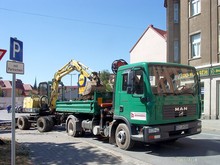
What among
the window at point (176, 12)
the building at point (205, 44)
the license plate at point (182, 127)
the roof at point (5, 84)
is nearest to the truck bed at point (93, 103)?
the license plate at point (182, 127)

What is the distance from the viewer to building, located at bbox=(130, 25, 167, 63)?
41.6m

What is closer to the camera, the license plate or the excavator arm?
the license plate

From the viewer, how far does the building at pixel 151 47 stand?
41.6 metres

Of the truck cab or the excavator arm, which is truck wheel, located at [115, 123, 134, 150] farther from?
the excavator arm

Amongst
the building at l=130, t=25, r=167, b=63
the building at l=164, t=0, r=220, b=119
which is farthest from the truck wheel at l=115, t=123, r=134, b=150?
the building at l=130, t=25, r=167, b=63

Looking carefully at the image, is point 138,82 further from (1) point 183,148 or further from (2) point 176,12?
(2) point 176,12

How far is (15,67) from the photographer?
678 centimetres

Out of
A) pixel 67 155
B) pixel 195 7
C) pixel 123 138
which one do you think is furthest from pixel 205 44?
pixel 67 155

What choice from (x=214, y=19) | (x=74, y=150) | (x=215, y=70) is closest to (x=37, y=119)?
(x=74, y=150)

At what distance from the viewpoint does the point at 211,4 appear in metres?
24.0

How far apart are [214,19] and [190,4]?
3584mm

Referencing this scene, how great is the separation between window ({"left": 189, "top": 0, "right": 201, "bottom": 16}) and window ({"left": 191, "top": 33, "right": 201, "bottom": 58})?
188cm

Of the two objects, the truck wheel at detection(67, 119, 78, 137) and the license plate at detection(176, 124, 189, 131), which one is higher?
the license plate at detection(176, 124, 189, 131)

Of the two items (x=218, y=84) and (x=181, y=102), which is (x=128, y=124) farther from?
(x=218, y=84)
